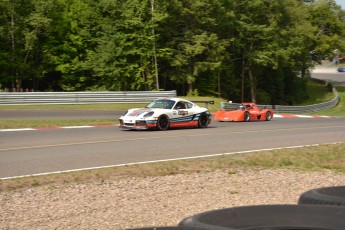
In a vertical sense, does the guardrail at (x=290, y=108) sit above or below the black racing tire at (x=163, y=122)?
below

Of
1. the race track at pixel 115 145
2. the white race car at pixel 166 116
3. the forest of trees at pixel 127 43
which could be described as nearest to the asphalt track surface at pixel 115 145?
the race track at pixel 115 145

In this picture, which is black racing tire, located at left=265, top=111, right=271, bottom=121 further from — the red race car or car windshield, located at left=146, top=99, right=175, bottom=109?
car windshield, located at left=146, top=99, right=175, bottom=109

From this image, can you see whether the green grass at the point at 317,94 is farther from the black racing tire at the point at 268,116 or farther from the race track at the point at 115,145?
the race track at the point at 115,145

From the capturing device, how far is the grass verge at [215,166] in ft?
28.5

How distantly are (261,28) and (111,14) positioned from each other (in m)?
14.3

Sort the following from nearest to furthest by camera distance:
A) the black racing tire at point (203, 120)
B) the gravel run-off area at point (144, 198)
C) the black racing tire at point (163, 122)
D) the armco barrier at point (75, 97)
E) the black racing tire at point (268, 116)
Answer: the gravel run-off area at point (144, 198) < the black racing tire at point (163, 122) < the black racing tire at point (203, 120) < the black racing tire at point (268, 116) < the armco barrier at point (75, 97)

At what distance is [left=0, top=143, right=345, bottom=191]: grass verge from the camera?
8.67m

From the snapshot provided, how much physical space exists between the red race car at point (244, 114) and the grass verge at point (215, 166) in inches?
460

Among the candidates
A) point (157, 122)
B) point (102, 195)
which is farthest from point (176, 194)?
point (157, 122)

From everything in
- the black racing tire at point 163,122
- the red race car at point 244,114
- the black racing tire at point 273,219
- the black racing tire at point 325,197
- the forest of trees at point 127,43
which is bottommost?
the red race car at point 244,114

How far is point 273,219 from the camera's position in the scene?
3893mm

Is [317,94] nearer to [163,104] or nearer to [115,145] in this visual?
[163,104]

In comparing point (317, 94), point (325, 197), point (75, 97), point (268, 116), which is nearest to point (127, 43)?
point (75, 97)

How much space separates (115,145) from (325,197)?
939 cm
